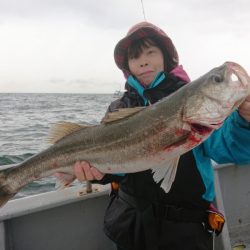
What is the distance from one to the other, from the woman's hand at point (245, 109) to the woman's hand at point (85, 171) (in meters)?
1.53

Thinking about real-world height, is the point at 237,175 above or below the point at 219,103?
below

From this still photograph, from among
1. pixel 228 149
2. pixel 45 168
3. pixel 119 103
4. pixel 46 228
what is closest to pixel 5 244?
pixel 46 228

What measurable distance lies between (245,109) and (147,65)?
4.46ft

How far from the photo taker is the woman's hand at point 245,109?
2.74 meters

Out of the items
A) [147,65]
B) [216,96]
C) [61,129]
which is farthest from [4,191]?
[216,96]

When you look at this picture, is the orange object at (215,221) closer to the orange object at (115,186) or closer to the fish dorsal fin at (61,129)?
the orange object at (115,186)

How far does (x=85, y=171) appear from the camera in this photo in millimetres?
3592

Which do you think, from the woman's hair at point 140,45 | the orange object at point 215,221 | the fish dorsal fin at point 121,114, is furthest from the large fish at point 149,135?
the woman's hair at point 140,45

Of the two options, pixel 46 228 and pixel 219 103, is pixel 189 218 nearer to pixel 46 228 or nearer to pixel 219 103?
pixel 219 103

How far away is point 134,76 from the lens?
3.98 meters

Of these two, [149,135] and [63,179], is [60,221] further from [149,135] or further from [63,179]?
[149,135]

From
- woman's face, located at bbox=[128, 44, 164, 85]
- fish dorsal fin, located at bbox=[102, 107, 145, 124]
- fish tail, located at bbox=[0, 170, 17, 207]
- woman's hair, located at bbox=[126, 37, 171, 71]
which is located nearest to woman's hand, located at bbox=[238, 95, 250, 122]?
fish dorsal fin, located at bbox=[102, 107, 145, 124]

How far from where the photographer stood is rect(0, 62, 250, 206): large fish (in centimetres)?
276

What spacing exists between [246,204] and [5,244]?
3.78m
